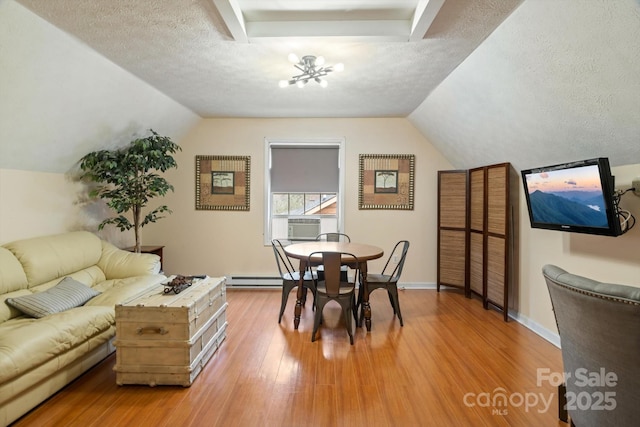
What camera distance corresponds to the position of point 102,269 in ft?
11.2

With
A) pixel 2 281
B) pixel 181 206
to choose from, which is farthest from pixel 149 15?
pixel 181 206

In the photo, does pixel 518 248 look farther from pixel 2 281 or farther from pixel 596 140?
pixel 2 281

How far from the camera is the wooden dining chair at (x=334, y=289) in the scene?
2.85m

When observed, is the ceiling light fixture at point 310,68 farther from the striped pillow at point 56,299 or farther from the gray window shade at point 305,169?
the striped pillow at point 56,299

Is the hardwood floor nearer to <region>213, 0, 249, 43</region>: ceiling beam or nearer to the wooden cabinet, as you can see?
the wooden cabinet

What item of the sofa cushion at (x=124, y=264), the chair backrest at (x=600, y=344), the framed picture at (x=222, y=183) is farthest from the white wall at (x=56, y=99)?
the chair backrest at (x=600, y=344)

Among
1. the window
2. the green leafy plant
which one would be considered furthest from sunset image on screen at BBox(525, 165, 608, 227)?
the green leafy plant

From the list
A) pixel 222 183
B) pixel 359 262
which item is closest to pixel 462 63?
pixel 359 262

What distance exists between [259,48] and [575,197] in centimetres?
274

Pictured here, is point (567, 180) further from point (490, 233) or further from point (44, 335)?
point (44, 335)

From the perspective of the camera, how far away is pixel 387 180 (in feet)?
15.9

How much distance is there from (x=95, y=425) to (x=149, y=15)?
8.51 feet

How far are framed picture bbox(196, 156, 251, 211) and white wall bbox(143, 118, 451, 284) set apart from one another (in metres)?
0.09

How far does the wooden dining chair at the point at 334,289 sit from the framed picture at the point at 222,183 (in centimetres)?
224
